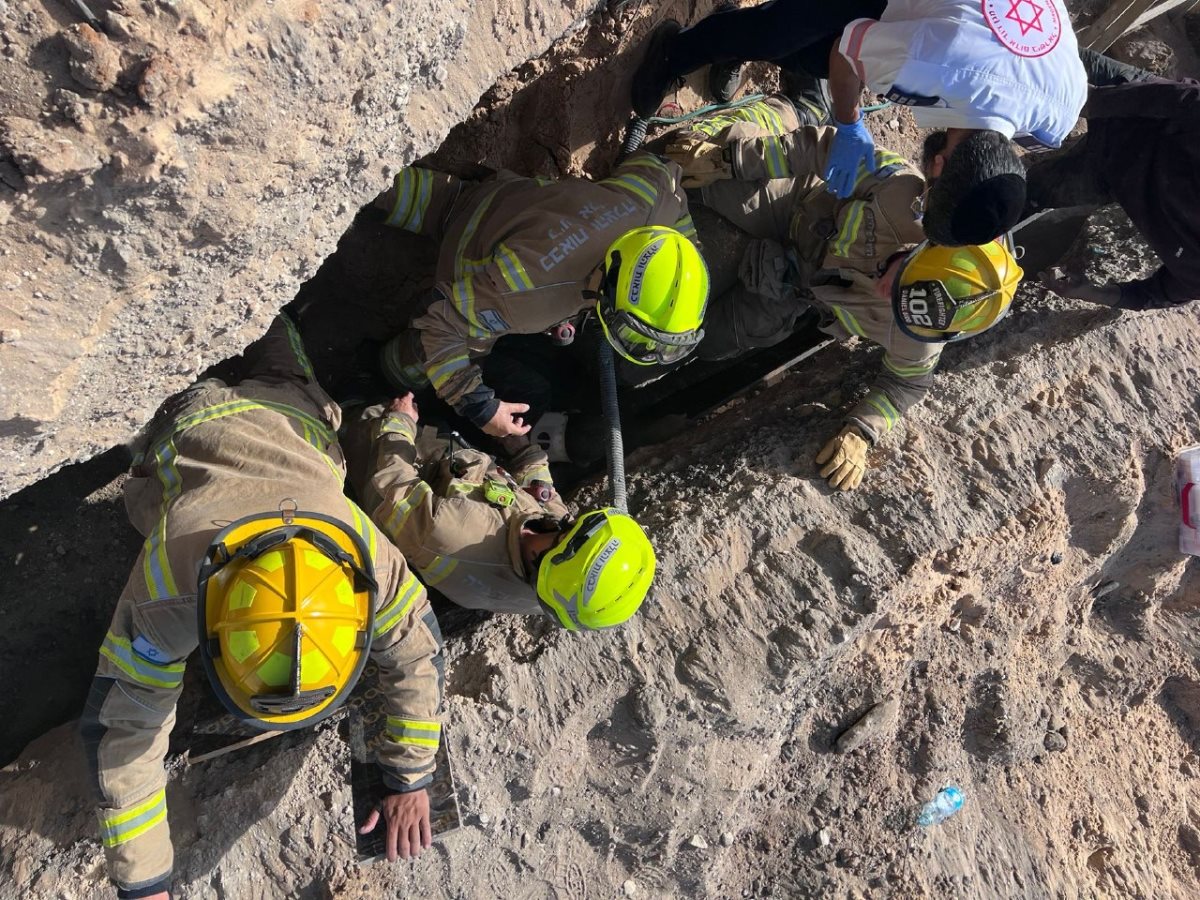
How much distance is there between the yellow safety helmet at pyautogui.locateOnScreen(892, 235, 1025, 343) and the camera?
3410mm

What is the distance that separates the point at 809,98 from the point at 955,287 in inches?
79.5

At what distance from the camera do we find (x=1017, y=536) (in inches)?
152

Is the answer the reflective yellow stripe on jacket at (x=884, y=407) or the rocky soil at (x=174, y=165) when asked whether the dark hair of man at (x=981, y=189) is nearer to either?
the reflective yellow stripe on jacket at (x=884, y=407)

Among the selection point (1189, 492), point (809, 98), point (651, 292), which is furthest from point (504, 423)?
point (1189, 492)

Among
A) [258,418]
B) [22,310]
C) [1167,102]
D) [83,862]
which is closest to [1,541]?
[83,862]

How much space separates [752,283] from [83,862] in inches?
166

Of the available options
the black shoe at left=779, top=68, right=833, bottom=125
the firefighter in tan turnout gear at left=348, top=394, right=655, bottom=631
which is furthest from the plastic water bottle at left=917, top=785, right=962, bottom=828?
the black shoe at left=779, top=68, right=833, bottom=125

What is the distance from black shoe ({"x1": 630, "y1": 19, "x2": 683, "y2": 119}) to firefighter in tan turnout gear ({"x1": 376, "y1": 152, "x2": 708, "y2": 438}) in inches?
28.7

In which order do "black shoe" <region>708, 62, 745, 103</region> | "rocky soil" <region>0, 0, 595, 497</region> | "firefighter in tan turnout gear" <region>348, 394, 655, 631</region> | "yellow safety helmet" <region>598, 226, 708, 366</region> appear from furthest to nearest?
"black shoe" <region>708, 62, 745, 103</region> → "yellow safety helmet" <region>598, 226, 708, 366</region> → "firefighter in tan turnout gear" <region>348, 394, 655, 631</region> → "rocky soil" <region>0, 0, 595, 497</region>

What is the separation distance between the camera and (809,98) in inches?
185

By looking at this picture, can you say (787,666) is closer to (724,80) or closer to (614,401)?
(614,401)

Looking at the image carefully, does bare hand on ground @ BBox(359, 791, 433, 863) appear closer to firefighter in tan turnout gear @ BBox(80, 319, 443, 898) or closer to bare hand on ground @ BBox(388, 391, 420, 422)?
firefighter in tan turnout gear @ BBox(80, 319, 443, 898)

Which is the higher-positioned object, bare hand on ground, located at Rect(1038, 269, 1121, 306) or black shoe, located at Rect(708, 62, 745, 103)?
black shoe, located at Rect(708, 62, 745, 103)

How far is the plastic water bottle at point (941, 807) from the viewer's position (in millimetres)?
4219
